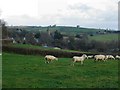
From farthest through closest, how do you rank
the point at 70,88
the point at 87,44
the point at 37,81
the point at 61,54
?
the point at 87,44, the point at 61,54, the point at 37,81, the point at 70,88

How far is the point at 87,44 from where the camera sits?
11281 centimetres

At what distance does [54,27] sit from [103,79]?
171674 millimetres

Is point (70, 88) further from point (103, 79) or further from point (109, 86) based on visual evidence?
point (103, 79)

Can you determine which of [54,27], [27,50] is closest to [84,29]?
[54,27]

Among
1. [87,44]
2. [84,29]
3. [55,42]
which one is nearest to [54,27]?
[84,29]

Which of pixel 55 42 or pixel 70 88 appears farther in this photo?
pixel 55 42

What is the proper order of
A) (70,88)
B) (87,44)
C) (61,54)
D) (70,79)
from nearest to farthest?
(70,88), (70,79), (61,54), (87,44)

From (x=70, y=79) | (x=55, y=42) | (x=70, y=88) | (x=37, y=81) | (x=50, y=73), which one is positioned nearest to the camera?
(x=70, y=88)

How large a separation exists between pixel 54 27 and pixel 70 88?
576 feet

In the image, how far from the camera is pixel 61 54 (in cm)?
5856

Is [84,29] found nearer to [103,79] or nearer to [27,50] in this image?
[27,50]

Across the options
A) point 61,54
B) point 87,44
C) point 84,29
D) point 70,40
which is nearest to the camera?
point 61,54

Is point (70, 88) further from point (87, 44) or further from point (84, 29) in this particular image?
point (84, 29)

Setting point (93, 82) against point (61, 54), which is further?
point (61, 54)
